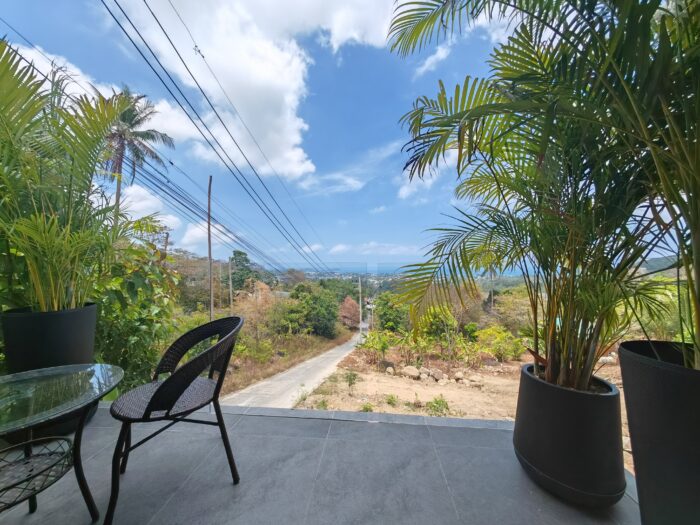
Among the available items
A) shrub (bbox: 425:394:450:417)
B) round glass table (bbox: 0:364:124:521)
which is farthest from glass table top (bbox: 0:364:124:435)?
shrub (bbox: 425:394:450:417)

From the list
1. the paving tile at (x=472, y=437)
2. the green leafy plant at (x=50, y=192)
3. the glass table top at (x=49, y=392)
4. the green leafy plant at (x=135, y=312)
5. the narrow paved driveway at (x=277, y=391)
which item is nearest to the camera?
the glass table top at (x=49, y=392)

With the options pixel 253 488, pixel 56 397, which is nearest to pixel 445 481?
pixel 253 488

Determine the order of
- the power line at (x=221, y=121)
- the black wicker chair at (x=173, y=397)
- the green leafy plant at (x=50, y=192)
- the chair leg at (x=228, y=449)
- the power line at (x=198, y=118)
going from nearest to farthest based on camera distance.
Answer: the black wicker chair at (x=173, y=397)
the chair leg at (x=228, y=449)
the green leafy plant at (x=50, y=192)
the power line at (x=198, y=118)
the power line at (x=221, y=121)

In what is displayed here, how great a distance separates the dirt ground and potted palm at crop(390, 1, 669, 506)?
0.79 m

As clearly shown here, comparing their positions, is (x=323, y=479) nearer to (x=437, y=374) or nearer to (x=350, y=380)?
(x=350, y=380)

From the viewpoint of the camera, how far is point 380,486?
1.18 metres

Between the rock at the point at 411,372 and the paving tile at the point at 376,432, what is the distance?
250 centimetres

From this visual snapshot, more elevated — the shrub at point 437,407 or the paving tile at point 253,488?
the paving tile at point 253,488

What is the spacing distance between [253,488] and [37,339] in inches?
51.4

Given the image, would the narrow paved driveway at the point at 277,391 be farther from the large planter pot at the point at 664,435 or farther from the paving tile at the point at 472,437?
the large planter pot at the point at 664,435

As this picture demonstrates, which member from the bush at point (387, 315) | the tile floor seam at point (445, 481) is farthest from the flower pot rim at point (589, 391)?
the bush at point (387, 315)

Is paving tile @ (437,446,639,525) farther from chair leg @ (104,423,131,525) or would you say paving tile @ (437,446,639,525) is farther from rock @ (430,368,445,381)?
rock @ (430,368,445,381)

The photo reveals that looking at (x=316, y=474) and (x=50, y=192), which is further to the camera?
(x=50, y=192)

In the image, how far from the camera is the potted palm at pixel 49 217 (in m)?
1.35
